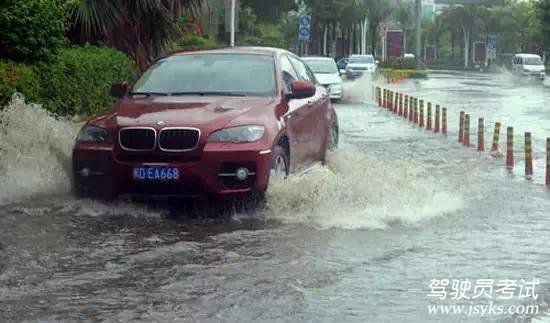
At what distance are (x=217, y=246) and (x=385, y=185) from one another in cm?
266

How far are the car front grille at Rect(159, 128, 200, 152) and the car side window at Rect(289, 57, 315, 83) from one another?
2.78 meters

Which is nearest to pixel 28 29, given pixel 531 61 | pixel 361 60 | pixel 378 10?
pixel 361 60

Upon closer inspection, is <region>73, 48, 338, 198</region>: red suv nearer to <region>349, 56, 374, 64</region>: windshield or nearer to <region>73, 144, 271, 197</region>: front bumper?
<region>73, 144, 271, 197</region>: front bumper

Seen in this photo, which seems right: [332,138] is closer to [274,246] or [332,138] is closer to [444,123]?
[274,246]

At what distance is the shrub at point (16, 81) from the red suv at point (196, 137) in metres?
2.09

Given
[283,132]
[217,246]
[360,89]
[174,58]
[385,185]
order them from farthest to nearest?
[360,89] < [174,58] < [385,185] < [283,132] < [217,246]

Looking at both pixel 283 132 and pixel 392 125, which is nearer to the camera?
pixel 283 132

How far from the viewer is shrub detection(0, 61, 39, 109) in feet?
38.0

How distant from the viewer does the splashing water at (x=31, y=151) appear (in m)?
10.2

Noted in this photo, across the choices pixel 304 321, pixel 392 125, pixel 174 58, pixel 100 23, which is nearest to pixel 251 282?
pixel 304 321

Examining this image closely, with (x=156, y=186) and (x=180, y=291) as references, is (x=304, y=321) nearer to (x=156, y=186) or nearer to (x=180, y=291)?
(x=180, y=291)

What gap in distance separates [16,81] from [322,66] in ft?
64.7

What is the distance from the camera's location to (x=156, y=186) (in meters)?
8.72

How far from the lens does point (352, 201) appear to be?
931cm
